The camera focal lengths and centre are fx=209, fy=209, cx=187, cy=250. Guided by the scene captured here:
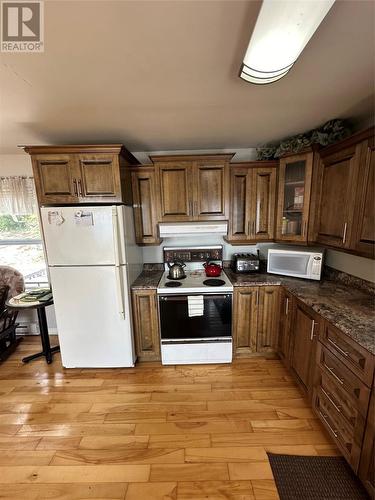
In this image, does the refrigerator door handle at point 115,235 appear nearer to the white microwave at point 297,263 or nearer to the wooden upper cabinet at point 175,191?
the wooden upper cabinet at point 175,191

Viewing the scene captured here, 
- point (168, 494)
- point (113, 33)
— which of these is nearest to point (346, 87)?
point (113, 33)

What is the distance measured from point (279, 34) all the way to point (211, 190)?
1570mm

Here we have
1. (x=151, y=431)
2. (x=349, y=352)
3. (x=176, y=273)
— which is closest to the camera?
(x=349, y=352)

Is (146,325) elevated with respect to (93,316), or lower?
lower

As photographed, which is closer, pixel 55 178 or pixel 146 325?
pixel 55 178

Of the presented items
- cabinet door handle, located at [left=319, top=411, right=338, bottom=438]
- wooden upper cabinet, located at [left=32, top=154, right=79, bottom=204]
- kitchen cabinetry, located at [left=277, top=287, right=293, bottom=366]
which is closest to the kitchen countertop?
kitchen cabinetry, located at [left=277, top=287, right=293, bottom=366]

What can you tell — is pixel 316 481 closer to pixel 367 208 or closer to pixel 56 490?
pixel 56 490

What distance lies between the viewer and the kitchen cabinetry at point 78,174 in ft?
6.44

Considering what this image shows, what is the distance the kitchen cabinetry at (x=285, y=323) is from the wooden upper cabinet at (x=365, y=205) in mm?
755

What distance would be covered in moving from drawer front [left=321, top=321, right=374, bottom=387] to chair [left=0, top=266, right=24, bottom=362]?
325cm

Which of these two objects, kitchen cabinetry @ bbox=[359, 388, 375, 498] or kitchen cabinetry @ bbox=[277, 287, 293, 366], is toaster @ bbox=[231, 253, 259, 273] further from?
kitchen cabinetry @ bbox=[359, 388, 375, 498]

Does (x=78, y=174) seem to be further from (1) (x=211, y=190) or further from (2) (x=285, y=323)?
(2) (x=285, y=323)

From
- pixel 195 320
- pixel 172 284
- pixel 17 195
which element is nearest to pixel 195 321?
pixel 195 320

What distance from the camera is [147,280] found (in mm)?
2414
